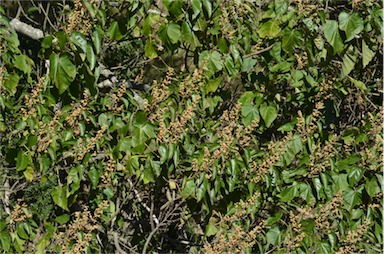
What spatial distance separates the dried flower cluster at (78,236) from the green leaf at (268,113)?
88 cm

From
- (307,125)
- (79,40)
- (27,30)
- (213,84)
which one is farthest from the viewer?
(27,30)

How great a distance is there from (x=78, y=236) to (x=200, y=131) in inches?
30.1

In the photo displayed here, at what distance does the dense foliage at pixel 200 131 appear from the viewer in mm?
2688

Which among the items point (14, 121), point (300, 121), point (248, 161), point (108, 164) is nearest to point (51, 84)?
point (14, 121)

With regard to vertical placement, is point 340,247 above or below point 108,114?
below

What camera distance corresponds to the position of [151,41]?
289 cm

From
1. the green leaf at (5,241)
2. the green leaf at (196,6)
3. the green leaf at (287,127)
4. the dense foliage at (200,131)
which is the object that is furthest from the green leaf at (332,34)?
the green leaf at (5,241)

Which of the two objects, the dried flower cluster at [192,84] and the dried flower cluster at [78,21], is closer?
the dried flower cluster at [78,21]

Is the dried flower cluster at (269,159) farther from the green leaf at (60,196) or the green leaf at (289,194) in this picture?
the green leaf at (60,196)

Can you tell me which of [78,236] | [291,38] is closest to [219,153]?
A: [291,38]

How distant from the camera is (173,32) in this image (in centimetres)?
268

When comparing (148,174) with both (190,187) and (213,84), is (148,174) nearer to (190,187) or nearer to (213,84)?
(190,187)

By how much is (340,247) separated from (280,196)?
0.38 meters

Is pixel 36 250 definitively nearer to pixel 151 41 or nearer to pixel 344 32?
pixel 151 41
